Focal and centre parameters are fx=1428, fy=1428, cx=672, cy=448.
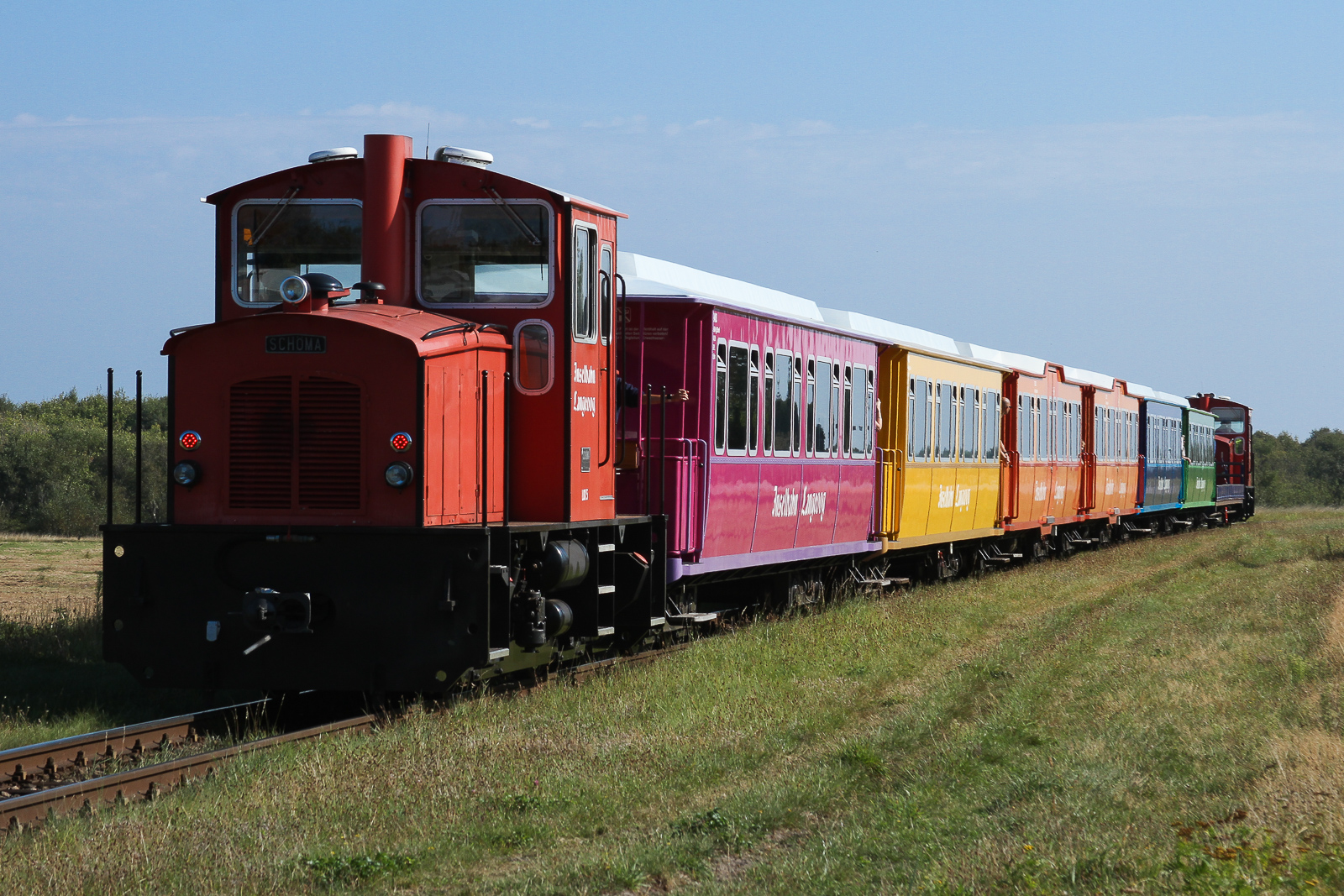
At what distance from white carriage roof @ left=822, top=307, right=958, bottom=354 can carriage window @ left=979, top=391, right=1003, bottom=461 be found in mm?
1272

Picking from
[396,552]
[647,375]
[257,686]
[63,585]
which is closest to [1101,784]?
[396,552]

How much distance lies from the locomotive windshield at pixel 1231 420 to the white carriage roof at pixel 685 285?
45.1 m

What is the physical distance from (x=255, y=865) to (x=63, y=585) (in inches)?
742

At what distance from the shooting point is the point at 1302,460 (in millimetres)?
117125

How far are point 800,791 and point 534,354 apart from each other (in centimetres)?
406

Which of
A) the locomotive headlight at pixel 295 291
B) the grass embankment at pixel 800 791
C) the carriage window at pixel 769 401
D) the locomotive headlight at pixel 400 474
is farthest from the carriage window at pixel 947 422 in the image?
the locomotive headlight at pixel 295 291

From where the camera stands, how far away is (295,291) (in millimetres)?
9406

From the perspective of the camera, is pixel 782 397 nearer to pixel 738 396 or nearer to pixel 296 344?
pixel 738 396

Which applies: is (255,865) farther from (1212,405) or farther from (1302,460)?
(1302,460)

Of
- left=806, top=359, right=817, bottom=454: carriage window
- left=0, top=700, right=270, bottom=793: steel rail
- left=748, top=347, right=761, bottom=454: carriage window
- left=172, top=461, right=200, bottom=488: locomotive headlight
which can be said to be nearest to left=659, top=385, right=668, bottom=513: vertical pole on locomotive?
left=748, top=347, right=761, bottom=454: carriage window

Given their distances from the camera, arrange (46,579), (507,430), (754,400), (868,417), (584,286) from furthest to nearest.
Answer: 1. (46,579)
2. (868,417)
3. (754,400)
4. (584,286)
5. (507,430)

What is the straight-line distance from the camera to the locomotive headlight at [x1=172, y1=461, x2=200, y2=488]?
945cm

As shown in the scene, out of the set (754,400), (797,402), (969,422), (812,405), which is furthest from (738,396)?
(969,422)

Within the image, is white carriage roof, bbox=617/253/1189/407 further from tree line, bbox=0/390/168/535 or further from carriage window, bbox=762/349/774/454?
tree line, bbox=0/390/168/535
